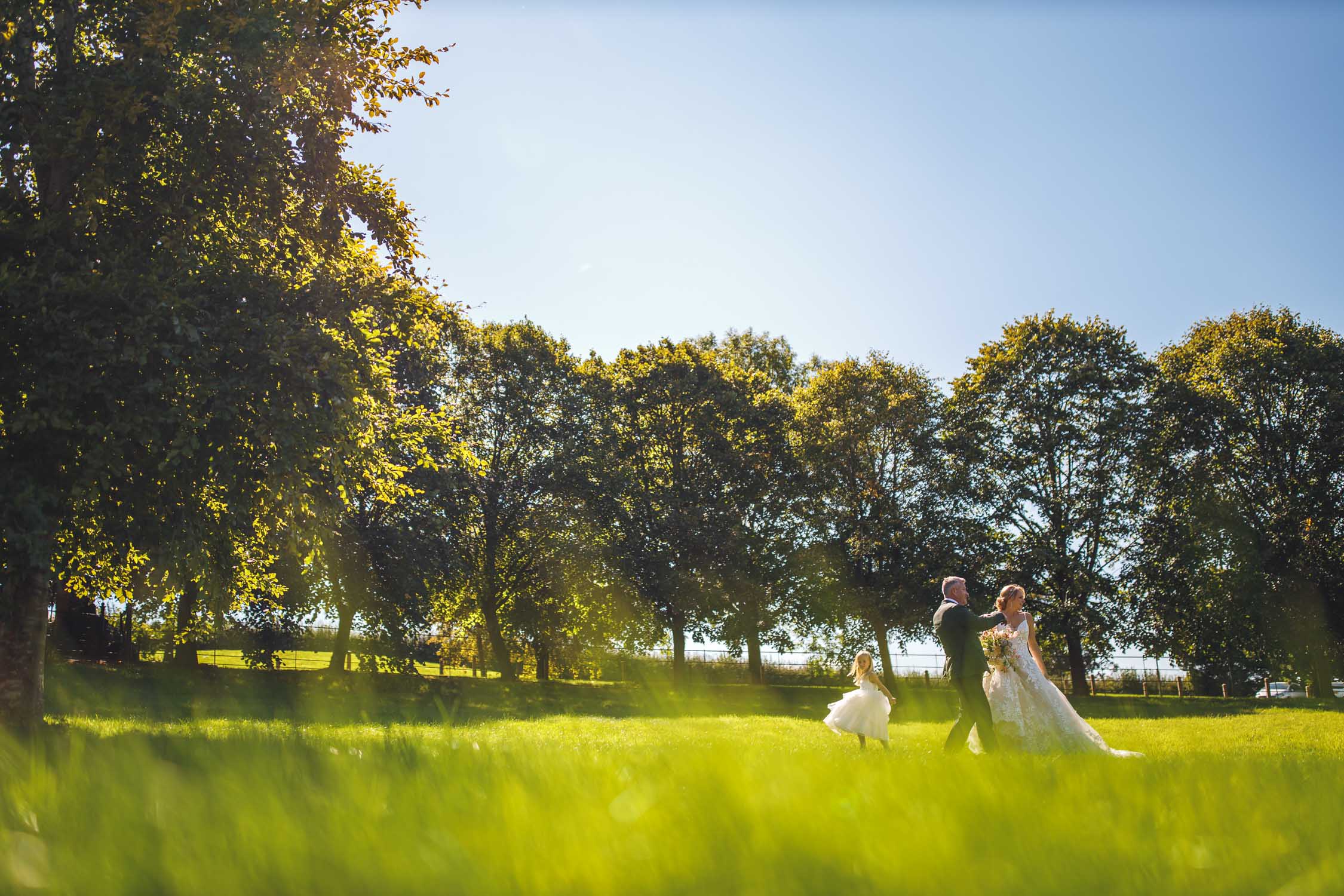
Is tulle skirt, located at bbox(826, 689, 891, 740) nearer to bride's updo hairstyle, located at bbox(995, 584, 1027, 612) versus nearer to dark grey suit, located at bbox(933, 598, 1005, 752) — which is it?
bride's updo hairstyle, located at bbox(995, 584, 1027, 612)

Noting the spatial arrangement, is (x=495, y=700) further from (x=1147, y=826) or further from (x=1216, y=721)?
(x=1147, y=826)

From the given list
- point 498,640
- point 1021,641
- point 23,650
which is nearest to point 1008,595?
point 1021,641

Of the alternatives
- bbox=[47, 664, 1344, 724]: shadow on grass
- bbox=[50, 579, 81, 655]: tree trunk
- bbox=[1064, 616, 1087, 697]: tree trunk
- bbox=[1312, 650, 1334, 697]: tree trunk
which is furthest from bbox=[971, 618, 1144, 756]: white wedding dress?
bbox=[50, 579, 81, 655]: tree trunk

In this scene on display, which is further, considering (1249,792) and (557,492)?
(557,492)

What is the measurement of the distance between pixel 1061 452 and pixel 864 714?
27.5 meters

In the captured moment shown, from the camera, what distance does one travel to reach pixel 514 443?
123ft

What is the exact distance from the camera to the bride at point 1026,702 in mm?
11617

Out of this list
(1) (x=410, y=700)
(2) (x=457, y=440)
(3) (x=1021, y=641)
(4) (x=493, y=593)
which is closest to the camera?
(3) (x=1021, y=641)

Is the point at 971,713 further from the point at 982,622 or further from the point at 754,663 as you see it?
the point at 754,663

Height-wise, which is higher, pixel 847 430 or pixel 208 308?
pixel 847 430

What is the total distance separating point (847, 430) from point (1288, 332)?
19798 mm

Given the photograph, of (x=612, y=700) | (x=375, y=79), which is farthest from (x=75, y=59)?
(x=612, y=700)

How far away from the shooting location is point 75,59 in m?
13.4

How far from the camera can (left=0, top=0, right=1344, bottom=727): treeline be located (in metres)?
11.2
